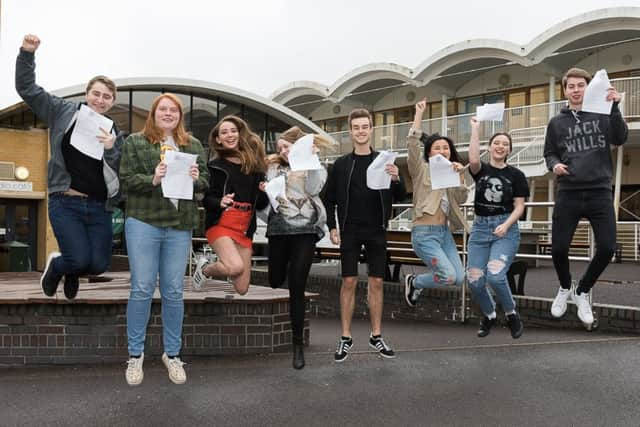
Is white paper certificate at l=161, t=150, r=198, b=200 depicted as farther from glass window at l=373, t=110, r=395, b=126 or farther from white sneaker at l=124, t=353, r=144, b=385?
glass window at l=373, t=110, r=395, b=126

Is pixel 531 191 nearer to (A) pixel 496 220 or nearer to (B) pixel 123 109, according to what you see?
(B) pixel 123 109

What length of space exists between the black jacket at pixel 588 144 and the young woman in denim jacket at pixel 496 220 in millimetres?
416

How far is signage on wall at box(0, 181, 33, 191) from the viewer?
18484 mm

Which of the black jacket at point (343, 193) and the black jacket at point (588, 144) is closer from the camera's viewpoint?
the black jacket at point (343, 193)

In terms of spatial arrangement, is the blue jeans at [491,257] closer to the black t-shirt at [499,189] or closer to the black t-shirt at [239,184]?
the black t-shirt at [499,189]

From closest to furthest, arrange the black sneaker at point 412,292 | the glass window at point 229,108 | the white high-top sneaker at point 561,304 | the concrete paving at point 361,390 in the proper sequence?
the concrete paving at point 361,390 → the white high-top sneaker at point 561,304 → the black sneaker at point 412,292 → the glass window at point 229,108

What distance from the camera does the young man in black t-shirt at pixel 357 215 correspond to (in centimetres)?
523

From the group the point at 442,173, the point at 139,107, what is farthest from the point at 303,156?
the point at 139,107

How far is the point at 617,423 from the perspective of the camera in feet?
11.6

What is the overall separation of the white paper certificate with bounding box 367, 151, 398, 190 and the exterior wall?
16532 millimetres

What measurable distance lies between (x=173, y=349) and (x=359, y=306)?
17.7ft

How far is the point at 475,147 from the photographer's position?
18.6 ft

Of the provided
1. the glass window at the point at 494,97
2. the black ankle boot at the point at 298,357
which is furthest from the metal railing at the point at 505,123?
the black ankle boot at the point at 298,357

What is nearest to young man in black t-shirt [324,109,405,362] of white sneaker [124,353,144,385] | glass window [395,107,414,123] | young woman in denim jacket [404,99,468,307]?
young woman in denim jacket [404,99,468,307]
